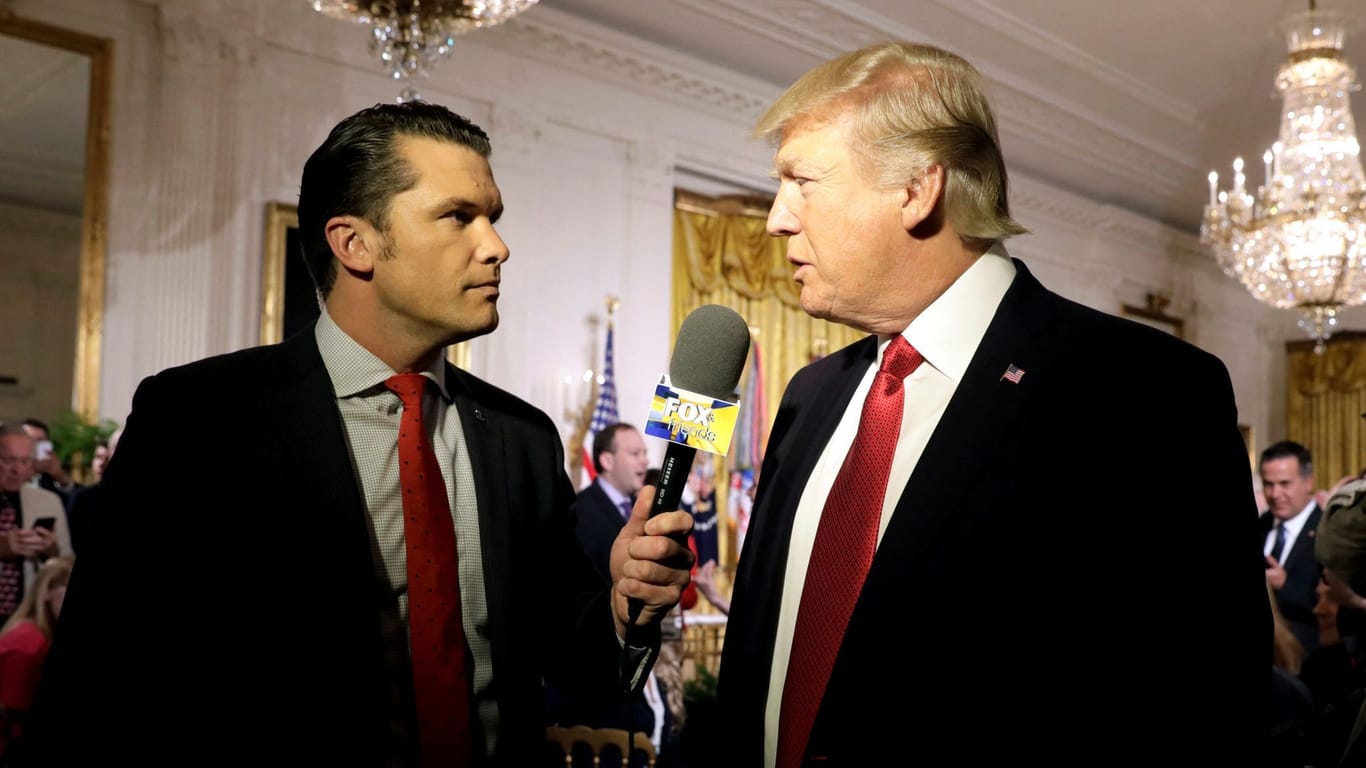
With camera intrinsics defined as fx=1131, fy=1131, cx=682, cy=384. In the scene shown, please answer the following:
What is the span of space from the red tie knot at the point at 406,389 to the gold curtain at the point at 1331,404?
14842 mm

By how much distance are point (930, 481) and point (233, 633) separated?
101 centimetres

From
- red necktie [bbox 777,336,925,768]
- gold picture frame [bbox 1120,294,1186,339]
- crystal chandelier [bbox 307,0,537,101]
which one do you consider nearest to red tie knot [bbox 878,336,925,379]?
red necktie [bbox 777,336,925,768]

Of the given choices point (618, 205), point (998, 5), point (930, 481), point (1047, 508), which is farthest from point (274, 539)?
point (998, 5)

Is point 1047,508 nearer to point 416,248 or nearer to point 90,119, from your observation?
point 416,248

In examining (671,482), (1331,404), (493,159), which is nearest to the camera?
(671,482)

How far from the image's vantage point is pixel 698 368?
5.68 ft

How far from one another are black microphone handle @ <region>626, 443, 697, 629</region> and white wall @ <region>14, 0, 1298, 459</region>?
207 inches

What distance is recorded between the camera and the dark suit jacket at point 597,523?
4789 mm

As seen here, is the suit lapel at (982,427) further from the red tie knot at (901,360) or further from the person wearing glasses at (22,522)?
the person wearing glasses at (22,522)

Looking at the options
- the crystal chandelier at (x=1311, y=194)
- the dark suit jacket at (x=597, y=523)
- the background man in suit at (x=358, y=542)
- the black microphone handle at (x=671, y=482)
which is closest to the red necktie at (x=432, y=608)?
the background man in suit at (x=358, y=542)

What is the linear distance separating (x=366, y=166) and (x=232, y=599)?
719 millimetres

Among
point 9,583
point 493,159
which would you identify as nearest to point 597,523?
point 9,583

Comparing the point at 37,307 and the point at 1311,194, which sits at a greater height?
the point at 1311,194

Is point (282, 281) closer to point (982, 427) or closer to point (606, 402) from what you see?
point (606, 402)
